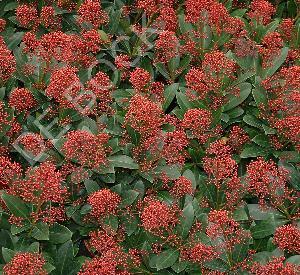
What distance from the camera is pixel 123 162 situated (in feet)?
15.1

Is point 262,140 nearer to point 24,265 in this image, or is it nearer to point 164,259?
point 164,259

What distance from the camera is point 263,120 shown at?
5027 mm

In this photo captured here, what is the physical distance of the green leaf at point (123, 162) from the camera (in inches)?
180

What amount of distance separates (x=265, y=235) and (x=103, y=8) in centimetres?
289

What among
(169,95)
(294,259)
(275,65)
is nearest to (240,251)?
(294,259)

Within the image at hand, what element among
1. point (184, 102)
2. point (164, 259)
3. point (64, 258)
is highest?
point (184, 102)

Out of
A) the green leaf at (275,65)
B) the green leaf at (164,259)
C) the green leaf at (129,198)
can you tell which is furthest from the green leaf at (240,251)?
the green leaf at (275,65)

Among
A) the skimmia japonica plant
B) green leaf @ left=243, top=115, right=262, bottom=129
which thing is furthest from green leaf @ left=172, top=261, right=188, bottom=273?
green leaf @ left=243, top=115, right=262, bottom=129

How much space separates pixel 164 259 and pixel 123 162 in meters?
0.84

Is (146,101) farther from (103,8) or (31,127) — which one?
(103,8)

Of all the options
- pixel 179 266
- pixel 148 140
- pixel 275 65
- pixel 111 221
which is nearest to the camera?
pixel 179 266

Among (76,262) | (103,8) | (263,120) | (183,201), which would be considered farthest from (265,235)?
(103,8)

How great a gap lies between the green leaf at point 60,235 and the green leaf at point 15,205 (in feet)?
0.79

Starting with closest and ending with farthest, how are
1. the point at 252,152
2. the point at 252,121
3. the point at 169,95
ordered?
the point at 252,152 < the point at 252,121 < the point at 169,95
